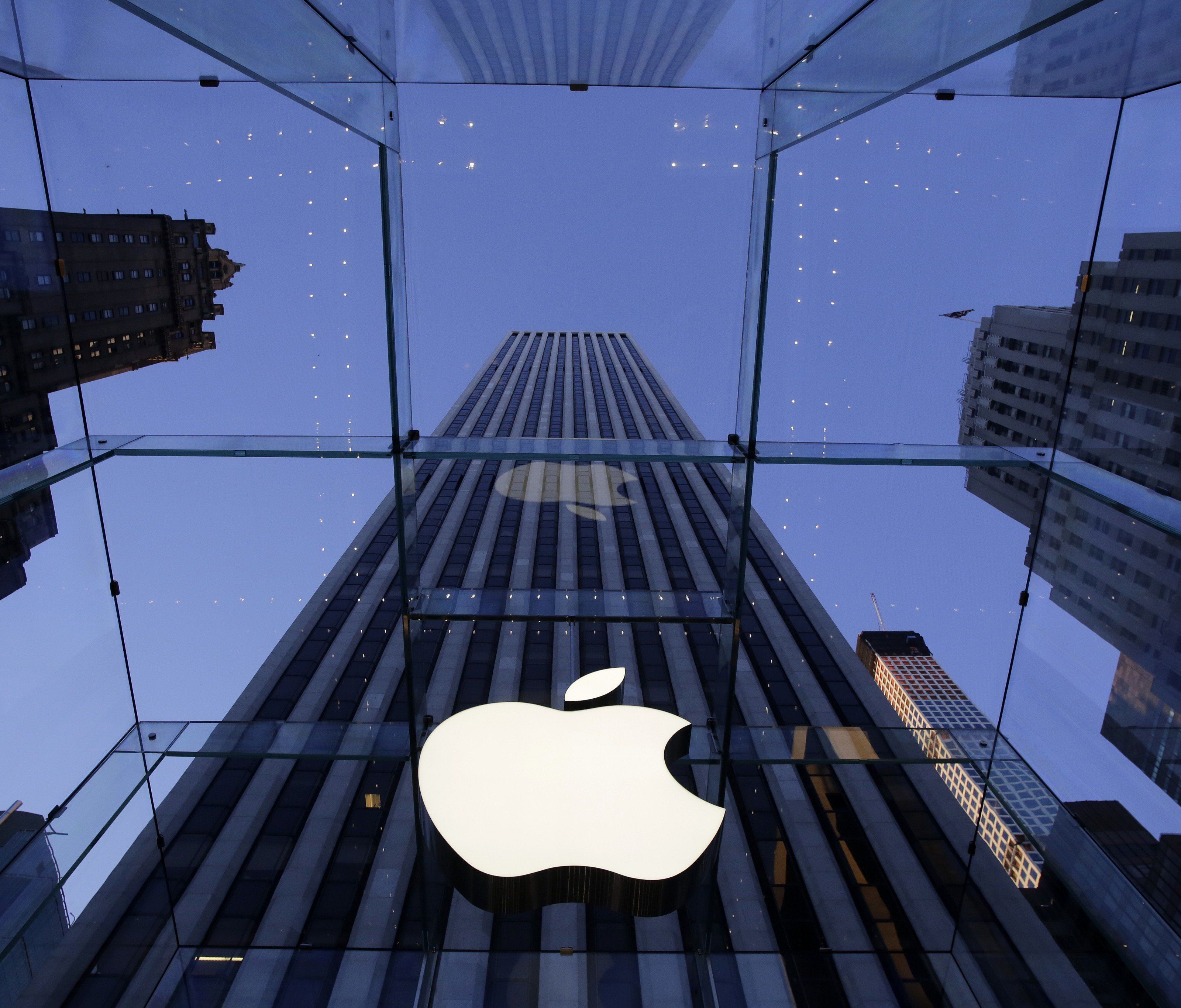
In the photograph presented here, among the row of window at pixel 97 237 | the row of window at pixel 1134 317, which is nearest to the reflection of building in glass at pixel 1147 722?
the row of window at pixel 1134 317

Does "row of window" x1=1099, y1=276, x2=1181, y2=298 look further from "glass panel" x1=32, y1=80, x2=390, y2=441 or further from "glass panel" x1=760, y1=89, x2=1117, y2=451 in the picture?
"glass panel" x1=32, y1=80, x2=390, y2=441

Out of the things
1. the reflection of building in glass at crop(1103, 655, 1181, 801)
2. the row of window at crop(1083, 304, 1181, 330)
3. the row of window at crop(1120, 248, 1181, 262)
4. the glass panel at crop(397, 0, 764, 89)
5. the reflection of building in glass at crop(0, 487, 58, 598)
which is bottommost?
the reflection of building in glass at crop(1103, 655, 1181, 801)

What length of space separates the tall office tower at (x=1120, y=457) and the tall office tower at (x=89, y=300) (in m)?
6.03

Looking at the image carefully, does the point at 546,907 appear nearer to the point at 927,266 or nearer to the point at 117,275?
the point at 117,275

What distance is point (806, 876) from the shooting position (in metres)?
9.62

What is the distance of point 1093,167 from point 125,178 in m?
6.51

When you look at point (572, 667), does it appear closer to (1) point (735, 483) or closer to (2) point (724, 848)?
(1) point (735, 483)

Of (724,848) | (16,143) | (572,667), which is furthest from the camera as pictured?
(724,848)

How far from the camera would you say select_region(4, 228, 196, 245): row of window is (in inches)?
127

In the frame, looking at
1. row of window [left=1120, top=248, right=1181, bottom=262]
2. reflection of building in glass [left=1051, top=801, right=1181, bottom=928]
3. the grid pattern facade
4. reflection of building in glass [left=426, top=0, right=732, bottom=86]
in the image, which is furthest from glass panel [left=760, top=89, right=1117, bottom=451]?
reflection of building in glass [left=1051, top=801, right=1181, bottom=928]

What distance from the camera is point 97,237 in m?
4.28

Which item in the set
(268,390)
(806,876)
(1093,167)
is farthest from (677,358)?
(806,876)

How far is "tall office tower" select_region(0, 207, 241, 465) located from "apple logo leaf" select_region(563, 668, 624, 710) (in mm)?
3569

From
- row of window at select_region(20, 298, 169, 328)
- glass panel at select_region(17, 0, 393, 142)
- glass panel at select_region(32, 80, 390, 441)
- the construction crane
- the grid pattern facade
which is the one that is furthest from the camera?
the construction crane
